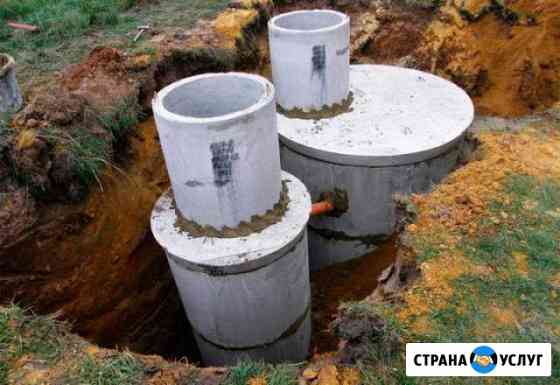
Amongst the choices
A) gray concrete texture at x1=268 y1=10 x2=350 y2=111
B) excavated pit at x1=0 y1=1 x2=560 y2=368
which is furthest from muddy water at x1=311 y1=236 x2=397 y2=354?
gray concrete texture at x1=268 y1=10 x2=350 y2=111

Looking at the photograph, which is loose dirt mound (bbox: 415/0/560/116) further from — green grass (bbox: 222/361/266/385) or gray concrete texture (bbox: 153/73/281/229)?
green grass (bbox: 222/361/266/385)

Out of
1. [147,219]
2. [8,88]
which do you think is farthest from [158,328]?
[8,88]

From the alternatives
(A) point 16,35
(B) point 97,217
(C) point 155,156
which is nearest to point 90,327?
(B) point 97,217

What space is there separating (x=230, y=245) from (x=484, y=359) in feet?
8.61

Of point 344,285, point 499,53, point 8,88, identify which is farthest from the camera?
point 499,53

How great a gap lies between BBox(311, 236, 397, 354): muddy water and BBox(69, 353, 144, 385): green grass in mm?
3693

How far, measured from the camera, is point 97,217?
17.6 feet

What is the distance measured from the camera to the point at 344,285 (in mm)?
7176

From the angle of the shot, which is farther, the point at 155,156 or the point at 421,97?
the point at 421,97

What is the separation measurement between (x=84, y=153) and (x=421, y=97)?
5.32 m

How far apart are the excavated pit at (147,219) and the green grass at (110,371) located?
1920 mm

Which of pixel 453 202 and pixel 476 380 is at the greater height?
pixel 453 202

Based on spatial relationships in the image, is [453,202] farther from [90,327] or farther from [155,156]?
[90,327]

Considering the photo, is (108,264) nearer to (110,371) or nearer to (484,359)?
(110,371)
